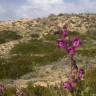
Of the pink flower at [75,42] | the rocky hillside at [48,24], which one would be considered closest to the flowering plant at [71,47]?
the pink flower at [75,42]

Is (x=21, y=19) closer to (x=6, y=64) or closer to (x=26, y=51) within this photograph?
(x=26, y=51)

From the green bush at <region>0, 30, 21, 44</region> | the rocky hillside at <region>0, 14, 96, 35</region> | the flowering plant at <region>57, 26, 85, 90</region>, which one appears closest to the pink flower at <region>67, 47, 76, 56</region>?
the flowering plant at <region>57, 26, 85, 90</region>

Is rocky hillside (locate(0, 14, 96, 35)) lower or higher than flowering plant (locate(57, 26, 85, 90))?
lower

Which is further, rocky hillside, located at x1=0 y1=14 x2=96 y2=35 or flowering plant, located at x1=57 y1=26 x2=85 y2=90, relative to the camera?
rocky hillside, located at x1=0 y1=14 x2=96 y2=35

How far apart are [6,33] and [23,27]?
182 inches

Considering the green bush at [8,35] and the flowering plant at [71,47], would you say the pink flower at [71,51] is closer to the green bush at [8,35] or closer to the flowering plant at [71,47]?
the flowering plant at [71,47]

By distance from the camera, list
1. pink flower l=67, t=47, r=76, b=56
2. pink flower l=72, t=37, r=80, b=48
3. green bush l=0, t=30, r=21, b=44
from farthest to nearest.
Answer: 1. green bush l=0, t=30, r=21, b=44
2. pink flower l=72, t=37, r=80, b=48
3. pink flower l=67, t=47, r=76, b=56

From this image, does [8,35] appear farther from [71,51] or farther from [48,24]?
[71,51]

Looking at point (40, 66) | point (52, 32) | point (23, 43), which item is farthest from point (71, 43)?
point (52, 32)

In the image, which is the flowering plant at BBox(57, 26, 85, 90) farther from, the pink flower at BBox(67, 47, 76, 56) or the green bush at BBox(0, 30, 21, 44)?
the green bush at BBox(0, 30, 21, 44)

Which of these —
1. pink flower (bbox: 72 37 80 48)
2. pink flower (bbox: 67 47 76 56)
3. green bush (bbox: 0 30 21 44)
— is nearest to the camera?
pink flower (bbox: 67 47 76 56)

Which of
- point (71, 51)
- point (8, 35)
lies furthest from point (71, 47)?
point (8, 35)

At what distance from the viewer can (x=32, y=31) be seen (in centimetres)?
4875

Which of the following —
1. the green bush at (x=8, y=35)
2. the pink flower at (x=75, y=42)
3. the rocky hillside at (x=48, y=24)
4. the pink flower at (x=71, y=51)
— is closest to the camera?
the pink flower at (x=71, y=51)
